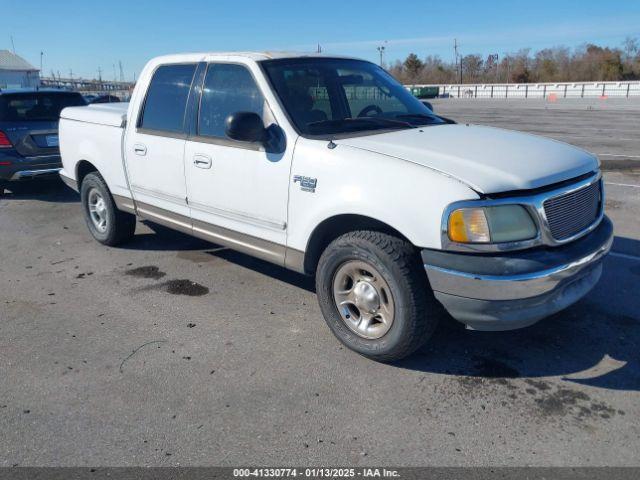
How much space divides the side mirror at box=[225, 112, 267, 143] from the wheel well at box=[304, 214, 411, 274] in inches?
31.9

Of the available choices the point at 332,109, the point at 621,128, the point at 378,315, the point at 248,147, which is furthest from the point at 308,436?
the point at 621,128

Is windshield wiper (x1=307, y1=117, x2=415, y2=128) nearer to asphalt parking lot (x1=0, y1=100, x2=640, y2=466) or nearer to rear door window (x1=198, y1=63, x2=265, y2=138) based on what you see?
rear door window (x1=198, y1=63, x2=265, y2=138)

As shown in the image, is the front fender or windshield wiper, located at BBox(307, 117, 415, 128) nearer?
the front fender

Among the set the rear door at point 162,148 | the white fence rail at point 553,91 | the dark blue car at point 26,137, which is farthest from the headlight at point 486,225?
the white fence rail at point 553,91

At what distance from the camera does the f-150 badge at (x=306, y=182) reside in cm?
369

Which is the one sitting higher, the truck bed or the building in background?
the building in background

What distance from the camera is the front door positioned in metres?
4.02

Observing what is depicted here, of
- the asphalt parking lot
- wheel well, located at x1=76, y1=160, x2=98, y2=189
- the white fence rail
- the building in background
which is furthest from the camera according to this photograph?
the building in background

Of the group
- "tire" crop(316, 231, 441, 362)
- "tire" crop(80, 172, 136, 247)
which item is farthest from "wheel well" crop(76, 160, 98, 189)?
"tire" crop(316, 231, 441, 362)

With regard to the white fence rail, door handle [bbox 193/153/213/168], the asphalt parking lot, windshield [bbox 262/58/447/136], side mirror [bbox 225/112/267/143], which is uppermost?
the white fence rail

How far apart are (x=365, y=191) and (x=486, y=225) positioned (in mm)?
767

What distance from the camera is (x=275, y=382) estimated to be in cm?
346

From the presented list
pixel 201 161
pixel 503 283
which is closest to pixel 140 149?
pixel 201 161

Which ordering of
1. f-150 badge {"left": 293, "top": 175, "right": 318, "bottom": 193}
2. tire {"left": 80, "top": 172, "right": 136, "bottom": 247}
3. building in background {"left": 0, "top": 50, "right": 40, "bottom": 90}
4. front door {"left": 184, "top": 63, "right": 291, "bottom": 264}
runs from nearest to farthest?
f-150 badge {"left": 293, "top": 175, "right": 318, "bottom": 193} < front door {"left": 184, "top": 63, "right": 291, "bottom": 264} < tire {"left": 80, "top": 172, "right": 136, "bottom": 247} < building in background {"left": 0, "top": 50, "right": 40, "bottom": 90}
